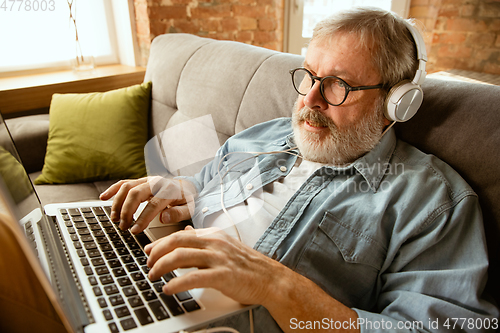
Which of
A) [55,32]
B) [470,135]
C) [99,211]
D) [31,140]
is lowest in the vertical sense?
[31,140]

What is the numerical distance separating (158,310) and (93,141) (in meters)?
1.23

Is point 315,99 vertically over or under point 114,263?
over

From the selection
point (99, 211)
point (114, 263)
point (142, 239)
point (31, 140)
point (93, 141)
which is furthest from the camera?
point (31, 140)

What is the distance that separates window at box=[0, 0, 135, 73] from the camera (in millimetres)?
2113

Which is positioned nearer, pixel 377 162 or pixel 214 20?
pixel 377 162

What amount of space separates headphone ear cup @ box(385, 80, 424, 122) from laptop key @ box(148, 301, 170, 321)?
69cm

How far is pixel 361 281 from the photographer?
2.60 feet

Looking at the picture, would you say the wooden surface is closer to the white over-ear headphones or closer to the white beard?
the white beard

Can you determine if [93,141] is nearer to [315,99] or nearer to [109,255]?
[109,255]

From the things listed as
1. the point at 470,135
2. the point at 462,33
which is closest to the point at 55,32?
the point at 470,135

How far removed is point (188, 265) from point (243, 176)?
15.5 inches

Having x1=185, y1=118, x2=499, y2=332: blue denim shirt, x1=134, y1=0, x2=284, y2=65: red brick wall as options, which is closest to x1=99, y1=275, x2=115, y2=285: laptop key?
x1=185, y1=118, x2=499, y2=332: blue denim shirt

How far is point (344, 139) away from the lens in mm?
933

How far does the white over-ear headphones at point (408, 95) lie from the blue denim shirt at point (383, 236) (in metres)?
0.10
